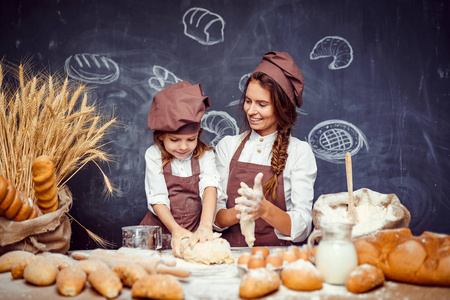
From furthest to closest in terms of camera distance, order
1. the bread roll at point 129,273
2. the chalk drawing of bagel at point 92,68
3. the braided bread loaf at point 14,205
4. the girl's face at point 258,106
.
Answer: the chalk drawing of bagel at point 92,68 → the girl's face at point 258,106 → the braided bread loaf at point 14,205 → the bread roll at point 129,273

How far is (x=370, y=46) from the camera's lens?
10.0 feet

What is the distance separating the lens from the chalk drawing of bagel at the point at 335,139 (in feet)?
10.0

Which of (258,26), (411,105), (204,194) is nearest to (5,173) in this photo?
(204,194)

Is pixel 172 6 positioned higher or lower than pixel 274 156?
higher

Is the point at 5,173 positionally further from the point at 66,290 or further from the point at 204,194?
the point at 204,194

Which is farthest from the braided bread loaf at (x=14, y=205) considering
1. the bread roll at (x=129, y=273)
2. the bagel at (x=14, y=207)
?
the bread roll at (x=129, y=273)

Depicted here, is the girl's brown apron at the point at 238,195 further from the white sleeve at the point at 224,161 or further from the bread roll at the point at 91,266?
the bread roll at the point at 91,266

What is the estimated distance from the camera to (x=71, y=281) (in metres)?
1.26

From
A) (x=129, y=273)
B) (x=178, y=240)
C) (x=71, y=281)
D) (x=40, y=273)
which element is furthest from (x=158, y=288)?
(x=178, y=240)

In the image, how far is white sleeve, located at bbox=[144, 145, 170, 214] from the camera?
2.26 metres

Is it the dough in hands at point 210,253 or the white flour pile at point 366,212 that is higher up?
the white flour pile at point 366,212

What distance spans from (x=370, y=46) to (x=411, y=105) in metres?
0.52

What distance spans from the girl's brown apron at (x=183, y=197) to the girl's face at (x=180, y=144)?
0.11 m

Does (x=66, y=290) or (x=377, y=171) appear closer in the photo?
(x=66, y=290)
